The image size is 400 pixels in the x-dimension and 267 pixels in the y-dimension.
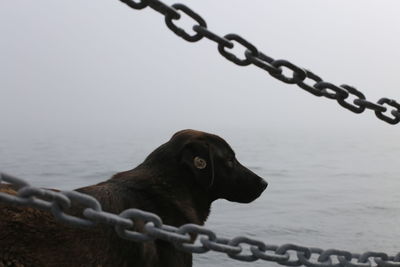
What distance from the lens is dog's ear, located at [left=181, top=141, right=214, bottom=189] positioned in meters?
5.27

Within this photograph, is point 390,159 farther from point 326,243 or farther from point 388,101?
point 388,101

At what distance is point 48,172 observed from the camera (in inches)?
763

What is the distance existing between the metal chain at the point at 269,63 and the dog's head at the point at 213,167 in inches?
65.2

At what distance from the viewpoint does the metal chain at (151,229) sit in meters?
2.72

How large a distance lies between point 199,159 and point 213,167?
16 centimetres

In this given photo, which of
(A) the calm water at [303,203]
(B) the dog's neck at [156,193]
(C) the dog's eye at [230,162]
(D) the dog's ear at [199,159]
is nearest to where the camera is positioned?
(B) the dog's neck at [156,193]

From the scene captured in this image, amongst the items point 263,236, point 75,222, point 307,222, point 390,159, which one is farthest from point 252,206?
point 390,159

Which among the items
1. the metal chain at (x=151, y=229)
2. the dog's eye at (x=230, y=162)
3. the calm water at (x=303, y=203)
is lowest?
the calm water at (x=303, y=203)

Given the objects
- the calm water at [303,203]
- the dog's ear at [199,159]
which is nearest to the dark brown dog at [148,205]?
the dog's ear at [199,159]

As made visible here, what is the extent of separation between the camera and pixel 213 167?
5.39m

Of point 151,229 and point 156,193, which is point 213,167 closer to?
point 156,193

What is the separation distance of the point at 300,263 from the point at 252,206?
10420 millimetres

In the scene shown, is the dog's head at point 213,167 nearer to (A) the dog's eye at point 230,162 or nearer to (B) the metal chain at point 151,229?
(A) the dog's eye at point 230,162

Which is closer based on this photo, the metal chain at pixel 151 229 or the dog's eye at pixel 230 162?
Result: the metal chain at pixel 151 229
